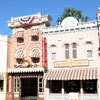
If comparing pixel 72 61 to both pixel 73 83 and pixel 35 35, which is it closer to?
pixel 73 83

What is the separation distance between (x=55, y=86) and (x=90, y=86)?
13.5 feet

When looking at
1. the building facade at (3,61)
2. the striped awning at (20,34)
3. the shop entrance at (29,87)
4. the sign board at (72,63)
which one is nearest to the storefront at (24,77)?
the building facade at (3,61)

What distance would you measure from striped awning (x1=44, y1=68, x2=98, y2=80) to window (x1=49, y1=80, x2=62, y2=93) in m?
1.35

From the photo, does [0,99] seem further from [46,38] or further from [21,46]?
[46,38]

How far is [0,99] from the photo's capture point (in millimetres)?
23516

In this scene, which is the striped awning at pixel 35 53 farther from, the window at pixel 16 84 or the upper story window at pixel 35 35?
the window at pixel 16 84

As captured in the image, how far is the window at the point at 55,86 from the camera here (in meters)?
22.3

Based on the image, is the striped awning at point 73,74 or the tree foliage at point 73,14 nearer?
the striped awning at point 73,74

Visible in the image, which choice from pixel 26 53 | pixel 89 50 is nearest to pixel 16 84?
pixel 26 53

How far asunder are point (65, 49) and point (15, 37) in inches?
279

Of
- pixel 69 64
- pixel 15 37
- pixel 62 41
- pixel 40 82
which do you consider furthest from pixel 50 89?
pixel 15 37

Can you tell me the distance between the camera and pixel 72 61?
21.9 m

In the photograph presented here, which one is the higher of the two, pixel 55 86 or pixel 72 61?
pixel 72 61

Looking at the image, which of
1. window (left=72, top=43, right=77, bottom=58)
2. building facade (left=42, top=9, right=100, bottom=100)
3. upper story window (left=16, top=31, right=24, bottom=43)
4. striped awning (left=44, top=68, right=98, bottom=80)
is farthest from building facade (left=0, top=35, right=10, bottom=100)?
window (left=72, top=43, right=77, bottom=58)
